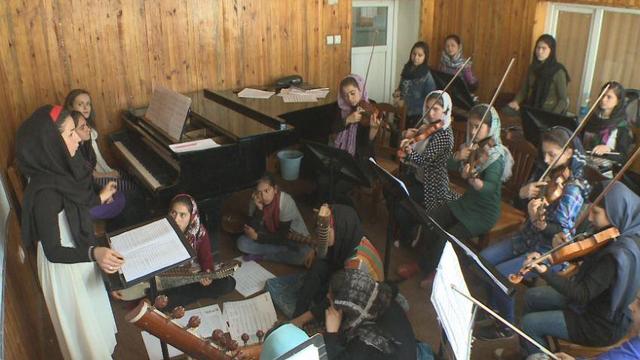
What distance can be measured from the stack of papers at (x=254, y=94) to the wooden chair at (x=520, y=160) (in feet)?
6.43

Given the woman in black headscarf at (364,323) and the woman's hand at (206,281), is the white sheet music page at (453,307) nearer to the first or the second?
the woman in black headscarf at (364,323)

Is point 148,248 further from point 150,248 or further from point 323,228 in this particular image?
point 323,228

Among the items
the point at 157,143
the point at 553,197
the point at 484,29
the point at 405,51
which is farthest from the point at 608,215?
the point at 405,51

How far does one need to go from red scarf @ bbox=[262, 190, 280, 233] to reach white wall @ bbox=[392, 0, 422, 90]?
3534 millimetres

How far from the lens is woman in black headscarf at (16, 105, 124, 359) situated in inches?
90.6

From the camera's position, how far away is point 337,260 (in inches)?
125

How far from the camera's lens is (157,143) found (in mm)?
3680

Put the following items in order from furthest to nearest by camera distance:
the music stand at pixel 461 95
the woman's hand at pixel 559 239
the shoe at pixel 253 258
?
the music stand at pixel 461 95, the shoe at pixel 253 258, the woman's hand at pixel 559 239

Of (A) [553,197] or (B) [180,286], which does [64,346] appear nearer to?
(B) [180,286]

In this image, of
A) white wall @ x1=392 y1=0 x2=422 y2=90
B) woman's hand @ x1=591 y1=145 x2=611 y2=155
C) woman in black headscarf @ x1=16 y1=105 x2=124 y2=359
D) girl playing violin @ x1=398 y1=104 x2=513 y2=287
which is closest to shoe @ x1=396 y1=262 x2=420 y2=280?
girl playing violin @ x1=398 y1=104 x2=513 y2=287

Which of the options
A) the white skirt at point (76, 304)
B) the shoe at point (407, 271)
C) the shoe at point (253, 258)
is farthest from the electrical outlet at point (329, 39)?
the white skirt at point (76, 304)

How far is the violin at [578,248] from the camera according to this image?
2410 mm

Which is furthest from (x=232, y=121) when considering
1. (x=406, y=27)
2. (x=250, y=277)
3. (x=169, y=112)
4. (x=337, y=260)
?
(x=406, y=27)

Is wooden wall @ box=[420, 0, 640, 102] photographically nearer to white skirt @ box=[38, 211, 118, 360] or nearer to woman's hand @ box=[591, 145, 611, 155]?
woman's hand @ box=[591, 145, 611, 155]
